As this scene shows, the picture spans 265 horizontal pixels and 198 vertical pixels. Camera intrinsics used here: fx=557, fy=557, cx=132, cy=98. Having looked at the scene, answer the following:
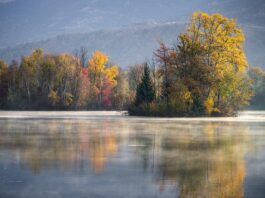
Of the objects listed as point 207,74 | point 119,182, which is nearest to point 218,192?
point 119,182

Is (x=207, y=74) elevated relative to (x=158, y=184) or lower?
elevated

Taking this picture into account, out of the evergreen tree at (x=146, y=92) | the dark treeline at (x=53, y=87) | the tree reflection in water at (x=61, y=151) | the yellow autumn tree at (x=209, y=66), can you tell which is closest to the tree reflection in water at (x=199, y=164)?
the tree reflection in water at (x=61, y=151)

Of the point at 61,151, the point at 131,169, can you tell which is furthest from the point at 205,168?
the point at 61,151

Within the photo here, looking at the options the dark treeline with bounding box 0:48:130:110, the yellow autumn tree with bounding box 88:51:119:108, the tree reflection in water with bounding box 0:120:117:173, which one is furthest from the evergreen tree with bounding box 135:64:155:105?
the yellow autumn tree with bounding box 88:51:119:108

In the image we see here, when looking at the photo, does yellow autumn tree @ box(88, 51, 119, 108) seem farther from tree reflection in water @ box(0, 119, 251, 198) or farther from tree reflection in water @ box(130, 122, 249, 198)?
tree reflection in water @ box(130, 122, 249, 198)

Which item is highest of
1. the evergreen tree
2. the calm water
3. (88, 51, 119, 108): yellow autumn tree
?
(88, 51, 119, 108): yellow autumn tree

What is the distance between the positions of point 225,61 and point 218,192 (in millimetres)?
51639

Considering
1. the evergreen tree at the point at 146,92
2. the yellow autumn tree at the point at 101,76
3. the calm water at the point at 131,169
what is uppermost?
the yellow autumn tree at the point at 101,76

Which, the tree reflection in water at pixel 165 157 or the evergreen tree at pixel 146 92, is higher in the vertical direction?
the evergreen tree at pixel 146 92

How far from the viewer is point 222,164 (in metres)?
16.6

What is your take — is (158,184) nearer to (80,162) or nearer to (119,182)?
(119,182)

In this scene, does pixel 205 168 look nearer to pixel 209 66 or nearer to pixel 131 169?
pixel 131 169

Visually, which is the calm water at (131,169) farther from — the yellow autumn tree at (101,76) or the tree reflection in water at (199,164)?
the yellow autumn tree at (101,76)

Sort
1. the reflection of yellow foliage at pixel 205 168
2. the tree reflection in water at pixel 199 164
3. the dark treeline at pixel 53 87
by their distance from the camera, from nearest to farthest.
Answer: the reflection of yellow foliage at pixel 205 168 → the tree reflection in water at pixel 199 164 → the dark treeline at pixel 53 87
